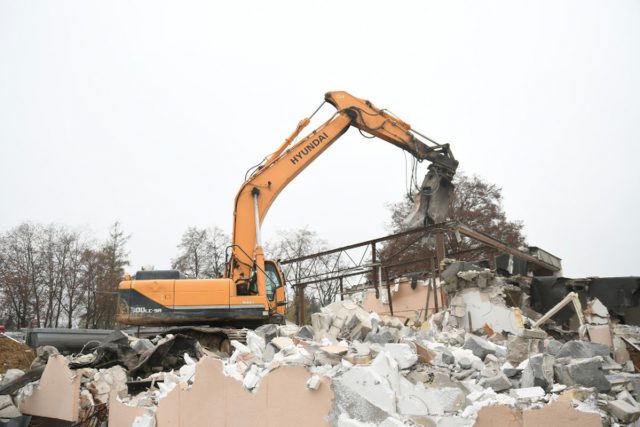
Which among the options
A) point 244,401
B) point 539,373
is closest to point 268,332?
point 244,401

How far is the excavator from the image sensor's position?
8445 mm

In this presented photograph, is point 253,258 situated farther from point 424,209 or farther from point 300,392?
point 300,392

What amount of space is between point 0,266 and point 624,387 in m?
28.2

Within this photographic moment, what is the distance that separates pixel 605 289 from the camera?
1085cm

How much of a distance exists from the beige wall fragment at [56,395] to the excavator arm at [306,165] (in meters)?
3.18

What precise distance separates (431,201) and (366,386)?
7.80 meters

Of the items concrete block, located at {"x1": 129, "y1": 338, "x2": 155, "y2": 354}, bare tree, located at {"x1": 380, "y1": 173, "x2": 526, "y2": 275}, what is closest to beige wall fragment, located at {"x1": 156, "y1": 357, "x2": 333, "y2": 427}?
concrete block, located at {"x1": 129, "y1": 338, "x2": 155, "y2": 354}

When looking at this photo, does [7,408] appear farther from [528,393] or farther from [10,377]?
[528,393]

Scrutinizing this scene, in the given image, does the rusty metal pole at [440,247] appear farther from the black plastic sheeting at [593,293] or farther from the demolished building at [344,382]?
the demolished building at [344,382]

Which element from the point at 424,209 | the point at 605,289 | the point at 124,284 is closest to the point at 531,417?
the point at 124,284

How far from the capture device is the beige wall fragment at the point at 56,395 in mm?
5883

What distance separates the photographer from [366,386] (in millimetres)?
3447

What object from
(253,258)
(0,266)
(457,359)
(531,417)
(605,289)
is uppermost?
(0,266)

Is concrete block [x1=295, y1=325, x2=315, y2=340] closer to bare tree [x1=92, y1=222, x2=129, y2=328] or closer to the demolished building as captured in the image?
the demolished building
